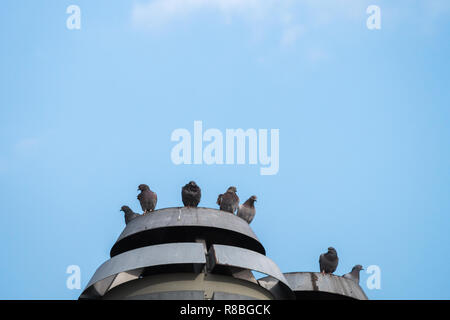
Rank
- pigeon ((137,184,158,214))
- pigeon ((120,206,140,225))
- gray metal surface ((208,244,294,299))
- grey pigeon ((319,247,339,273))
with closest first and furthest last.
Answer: gray metal surface ((208,244,294,299)) → pigeon ((120,206,140,225)) → pigeon ((137,184,158,214)) → grey pigeon ((319,247,339,273))

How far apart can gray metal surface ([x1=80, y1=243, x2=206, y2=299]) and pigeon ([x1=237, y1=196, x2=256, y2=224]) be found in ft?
23.5

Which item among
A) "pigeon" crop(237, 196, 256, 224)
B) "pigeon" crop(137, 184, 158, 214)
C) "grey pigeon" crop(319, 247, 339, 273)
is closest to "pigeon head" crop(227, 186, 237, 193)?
"pigeon" crop(237, 196, 256, 224)

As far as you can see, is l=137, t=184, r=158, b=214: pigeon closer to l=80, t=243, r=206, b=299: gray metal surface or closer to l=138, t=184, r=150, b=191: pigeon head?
l=138, t=184, r=150, b=191: pigeon head

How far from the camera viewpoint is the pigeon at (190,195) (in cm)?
2339

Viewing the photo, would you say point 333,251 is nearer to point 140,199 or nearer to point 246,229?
point 246,229

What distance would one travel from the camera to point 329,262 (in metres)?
25.9

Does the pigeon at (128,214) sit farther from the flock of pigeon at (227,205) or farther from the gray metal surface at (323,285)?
the gray metal surface at (323,285)

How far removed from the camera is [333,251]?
26250mm

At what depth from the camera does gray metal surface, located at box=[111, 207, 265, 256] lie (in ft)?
69.8

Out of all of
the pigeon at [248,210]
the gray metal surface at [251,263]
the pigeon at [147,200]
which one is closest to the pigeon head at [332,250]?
the pigeon at [248,210]
